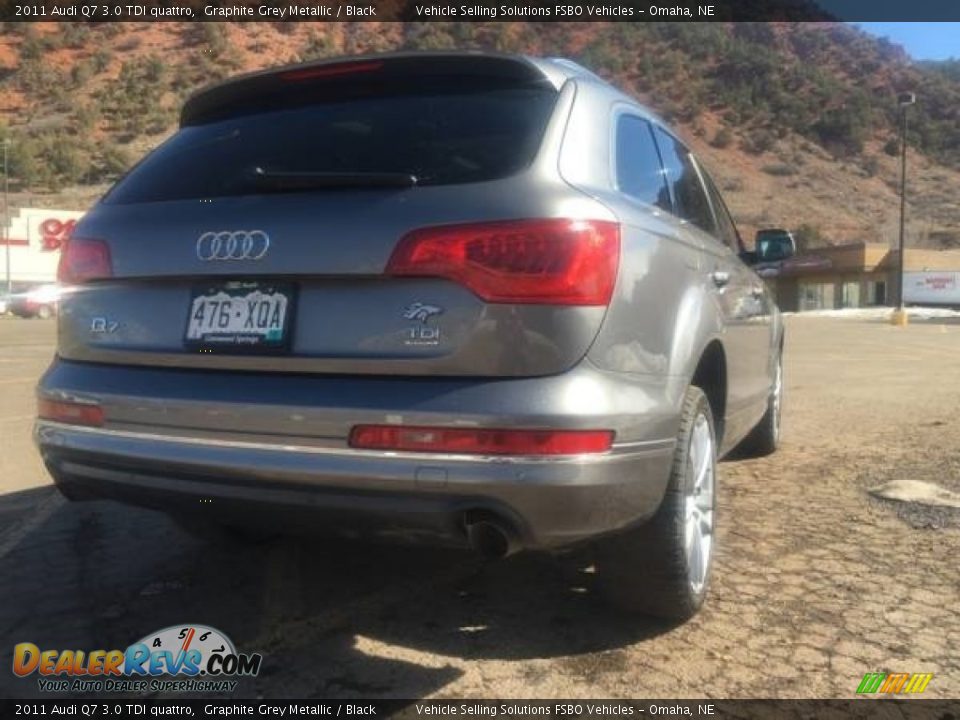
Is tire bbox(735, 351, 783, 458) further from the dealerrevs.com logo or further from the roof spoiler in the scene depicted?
the dealerrevs.com logo

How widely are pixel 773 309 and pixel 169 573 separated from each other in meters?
3.71

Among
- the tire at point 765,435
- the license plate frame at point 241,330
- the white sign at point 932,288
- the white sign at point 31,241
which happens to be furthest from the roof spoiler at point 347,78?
the white sign at point 932,288

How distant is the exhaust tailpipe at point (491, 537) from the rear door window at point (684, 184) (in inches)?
60.8

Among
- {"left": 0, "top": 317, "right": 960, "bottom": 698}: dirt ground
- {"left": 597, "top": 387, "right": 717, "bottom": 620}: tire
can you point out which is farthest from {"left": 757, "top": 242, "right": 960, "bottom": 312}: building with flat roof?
{"left": 597, "top": 387, "right": 717, "bottom": 620}: tire

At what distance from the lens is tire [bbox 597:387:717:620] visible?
103 inches

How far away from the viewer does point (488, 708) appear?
2371 millimetres

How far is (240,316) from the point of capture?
2.46m

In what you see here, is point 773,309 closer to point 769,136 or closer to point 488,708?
point 488,708

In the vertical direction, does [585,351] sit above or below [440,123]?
below

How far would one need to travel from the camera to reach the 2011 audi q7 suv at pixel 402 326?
221 centimetres

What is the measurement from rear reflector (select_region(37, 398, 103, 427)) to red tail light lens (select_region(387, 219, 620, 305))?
105 cm

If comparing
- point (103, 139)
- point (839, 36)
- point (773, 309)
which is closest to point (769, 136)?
point (839, 36)

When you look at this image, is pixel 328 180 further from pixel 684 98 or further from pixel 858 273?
pixel 684 98
